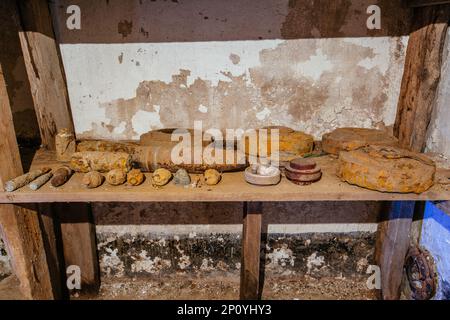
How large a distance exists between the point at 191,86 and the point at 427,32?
1778mm

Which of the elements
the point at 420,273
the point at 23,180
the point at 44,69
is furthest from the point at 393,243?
the point at 44,69

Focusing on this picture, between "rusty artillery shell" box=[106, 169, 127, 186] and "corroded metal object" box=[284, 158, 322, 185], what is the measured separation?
1.05 metres

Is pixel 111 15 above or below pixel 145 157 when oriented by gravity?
above

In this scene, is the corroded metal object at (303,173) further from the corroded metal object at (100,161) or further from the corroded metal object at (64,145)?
the corroded metal object at (64,145)

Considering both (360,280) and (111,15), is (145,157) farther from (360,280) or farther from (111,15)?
(360,280)

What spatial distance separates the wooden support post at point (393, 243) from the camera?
262 cm

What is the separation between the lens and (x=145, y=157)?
207cm

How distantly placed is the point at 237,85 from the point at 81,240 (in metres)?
1.98

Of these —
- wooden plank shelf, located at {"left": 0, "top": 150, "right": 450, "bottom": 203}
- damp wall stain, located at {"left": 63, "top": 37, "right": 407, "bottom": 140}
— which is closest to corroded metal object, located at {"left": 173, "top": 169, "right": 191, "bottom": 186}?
wooden plank shelf, located at {"left": 0, "top": 150, "right": 450, "bottom": 203}

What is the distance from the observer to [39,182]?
192 cm

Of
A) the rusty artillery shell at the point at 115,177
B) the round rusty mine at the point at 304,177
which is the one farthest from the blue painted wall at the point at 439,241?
the rusty artillery shell at the point at 115,177

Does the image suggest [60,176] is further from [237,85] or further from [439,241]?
[439,241]

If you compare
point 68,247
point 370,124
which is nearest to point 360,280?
point 370,124

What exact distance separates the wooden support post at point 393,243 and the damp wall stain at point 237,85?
0.78 meters
